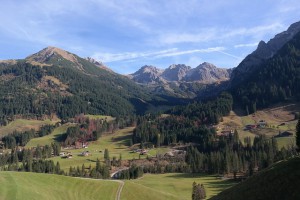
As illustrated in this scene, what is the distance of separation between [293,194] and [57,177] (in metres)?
88.1

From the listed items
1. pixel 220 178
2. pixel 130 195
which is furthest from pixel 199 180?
pixel 130 195

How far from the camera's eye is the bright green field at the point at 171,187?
118375 mm

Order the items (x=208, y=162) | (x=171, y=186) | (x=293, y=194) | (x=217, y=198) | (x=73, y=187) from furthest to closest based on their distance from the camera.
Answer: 1. (x=208, y=162)
2. (x=171, y=186)
3. (x=73, y=187)
4. (x=217, y=198)
5. (x=293, y=194)

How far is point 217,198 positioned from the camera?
70.9 m

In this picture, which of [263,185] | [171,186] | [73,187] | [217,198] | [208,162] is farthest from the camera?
[208,162]

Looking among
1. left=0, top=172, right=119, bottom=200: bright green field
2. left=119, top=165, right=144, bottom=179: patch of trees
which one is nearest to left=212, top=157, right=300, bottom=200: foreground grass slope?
left=0, top=172, right=119, bottom=200: bright green field

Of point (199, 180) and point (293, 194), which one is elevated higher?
point (293, 194)

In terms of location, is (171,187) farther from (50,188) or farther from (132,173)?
(50,188)

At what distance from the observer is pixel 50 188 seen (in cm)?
10875

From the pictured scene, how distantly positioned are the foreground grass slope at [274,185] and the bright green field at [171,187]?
52.8m

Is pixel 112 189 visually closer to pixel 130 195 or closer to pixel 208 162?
pixel 130 195

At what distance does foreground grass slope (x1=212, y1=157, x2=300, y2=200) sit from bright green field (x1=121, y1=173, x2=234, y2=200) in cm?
5285

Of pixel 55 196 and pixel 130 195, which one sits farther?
pixel 130 195

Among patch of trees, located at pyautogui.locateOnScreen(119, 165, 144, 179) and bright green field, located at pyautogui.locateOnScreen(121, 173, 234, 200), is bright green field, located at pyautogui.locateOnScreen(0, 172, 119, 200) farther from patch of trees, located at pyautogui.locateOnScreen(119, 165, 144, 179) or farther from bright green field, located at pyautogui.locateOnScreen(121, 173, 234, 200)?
patch of trees, located at pyautogui.locateOnScreen(119, 165, 144, 179)
